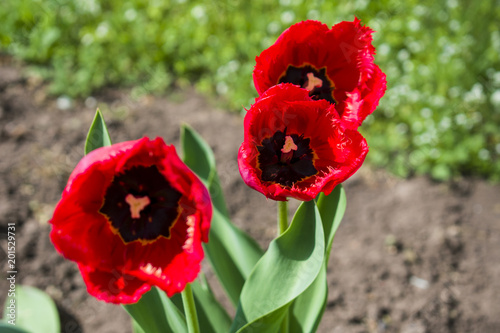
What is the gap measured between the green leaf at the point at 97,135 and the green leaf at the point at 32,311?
0.83 meters

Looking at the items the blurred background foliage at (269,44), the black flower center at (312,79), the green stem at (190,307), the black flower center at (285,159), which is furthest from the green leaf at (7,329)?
the blurred background foliage at (269,44)

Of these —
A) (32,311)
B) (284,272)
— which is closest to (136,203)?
(284,272)

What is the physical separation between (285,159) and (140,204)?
291 millimetres

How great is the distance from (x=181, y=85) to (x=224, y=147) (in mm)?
782

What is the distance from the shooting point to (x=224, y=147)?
2975 mm

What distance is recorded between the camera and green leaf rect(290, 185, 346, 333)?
116 centimetres

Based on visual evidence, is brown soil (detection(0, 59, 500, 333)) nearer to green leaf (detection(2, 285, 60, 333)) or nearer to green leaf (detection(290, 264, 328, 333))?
green leaf (detection(2, 285, 60, 333))

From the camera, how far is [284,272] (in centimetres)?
110

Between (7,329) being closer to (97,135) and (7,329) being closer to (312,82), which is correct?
(97,135)

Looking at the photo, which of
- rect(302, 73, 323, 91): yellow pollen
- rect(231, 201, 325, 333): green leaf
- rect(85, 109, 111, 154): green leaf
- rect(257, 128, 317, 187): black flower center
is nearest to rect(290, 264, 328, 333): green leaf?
rect(231, 201, 325, 333): green leaf

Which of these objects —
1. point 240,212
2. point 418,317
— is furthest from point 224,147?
point 418,317

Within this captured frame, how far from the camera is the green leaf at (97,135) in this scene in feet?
3.69

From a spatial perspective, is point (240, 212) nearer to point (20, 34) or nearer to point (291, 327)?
point (291, 327)

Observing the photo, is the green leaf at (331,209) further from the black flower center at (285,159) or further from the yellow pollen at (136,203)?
the yellow pollen at (136,203)
